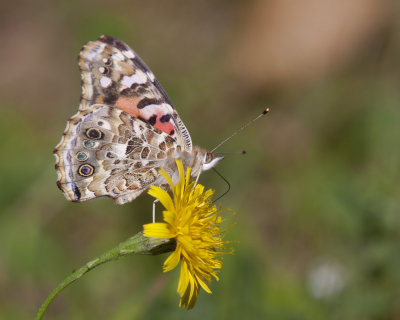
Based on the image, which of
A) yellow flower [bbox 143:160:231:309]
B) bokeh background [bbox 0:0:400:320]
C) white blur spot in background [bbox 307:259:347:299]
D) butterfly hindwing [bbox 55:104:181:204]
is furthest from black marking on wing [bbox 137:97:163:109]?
white blur spot in background [bbox 307:259:347:299]

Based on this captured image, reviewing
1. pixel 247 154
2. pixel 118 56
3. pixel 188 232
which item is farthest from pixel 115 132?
pixel 247 154

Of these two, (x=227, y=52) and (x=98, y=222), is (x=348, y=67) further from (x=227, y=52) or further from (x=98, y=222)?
(x=98, y=222)

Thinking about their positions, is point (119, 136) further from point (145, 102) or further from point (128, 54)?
point (128, 54)

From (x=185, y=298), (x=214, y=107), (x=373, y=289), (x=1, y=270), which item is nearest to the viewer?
(x=185, y=298)

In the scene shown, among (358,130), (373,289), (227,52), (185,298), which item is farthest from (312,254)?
(227,52)

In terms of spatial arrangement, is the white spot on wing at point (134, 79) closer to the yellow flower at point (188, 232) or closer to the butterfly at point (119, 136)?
the butterfly at point (119, 136)

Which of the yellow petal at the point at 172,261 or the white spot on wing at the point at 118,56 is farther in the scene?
the white spot on wing at the point at 118,56

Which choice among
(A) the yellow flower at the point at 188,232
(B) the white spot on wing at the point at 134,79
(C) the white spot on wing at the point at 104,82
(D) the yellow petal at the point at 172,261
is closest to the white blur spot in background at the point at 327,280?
(A) the yellow flower at the point at 188,232
